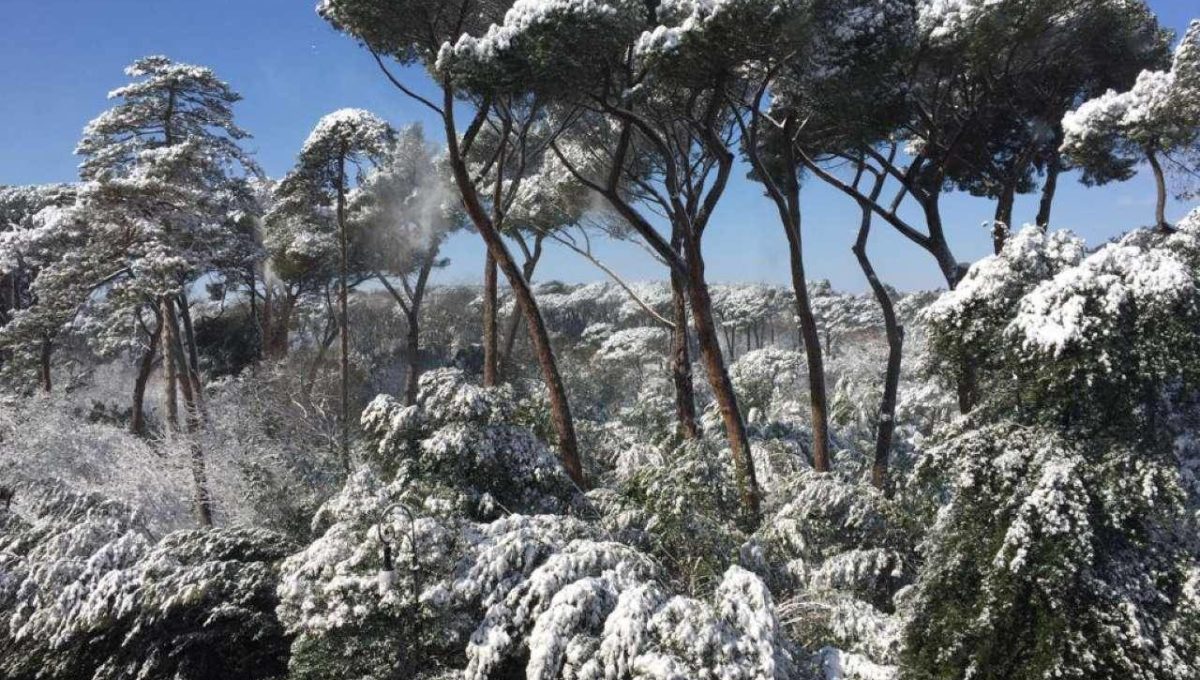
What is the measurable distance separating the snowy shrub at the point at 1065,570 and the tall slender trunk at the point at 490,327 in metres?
6.97

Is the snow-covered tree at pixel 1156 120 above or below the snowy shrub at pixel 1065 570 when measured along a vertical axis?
above

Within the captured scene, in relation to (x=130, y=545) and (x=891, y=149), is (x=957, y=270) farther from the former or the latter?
(x=130, y=545)

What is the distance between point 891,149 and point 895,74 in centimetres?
142

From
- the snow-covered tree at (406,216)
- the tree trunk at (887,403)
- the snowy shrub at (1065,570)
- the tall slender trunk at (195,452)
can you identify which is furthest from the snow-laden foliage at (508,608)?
the snow-covered tree at (406,216)

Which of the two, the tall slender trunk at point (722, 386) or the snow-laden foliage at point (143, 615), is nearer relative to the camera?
the snow-laden foliage at point (143, 615)

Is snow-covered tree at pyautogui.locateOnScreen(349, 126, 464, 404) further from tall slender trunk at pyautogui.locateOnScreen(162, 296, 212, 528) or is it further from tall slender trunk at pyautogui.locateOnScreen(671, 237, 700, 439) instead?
Answer: tall slender trunk at pyautogui.locateOnScreen(671, 237, 700, 439)

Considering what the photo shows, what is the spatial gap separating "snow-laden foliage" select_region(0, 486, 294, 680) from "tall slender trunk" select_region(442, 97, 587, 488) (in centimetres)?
380

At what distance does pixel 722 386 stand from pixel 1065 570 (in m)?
4.99

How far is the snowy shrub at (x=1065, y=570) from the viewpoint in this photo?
470 centimetres

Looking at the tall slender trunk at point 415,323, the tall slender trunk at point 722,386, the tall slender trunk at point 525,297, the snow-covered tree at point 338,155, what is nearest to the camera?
the tall slender trunk at point 722,386

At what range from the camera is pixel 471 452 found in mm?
8102

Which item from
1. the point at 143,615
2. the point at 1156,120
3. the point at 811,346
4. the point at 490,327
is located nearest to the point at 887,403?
the point at 811,346

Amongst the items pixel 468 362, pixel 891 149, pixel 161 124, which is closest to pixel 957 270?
pixel 891 149

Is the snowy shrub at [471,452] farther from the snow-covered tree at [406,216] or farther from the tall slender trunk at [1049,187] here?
the snow-covered tree at [406,216]
